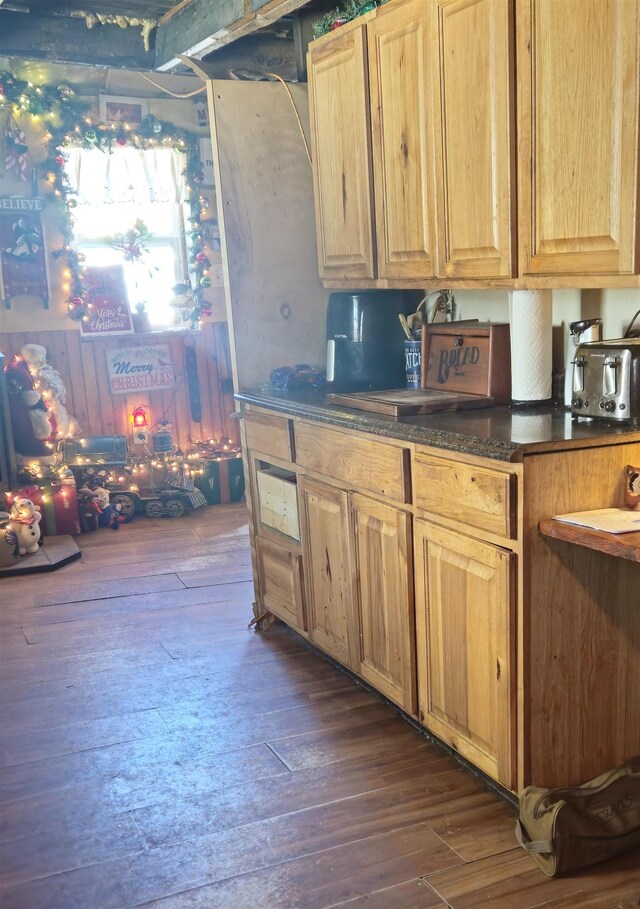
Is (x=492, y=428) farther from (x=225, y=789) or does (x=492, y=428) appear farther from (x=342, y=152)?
(x=342, y=152)

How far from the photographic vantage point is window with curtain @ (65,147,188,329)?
578 centimetres

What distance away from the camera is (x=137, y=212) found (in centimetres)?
595

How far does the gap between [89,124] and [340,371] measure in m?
3.11

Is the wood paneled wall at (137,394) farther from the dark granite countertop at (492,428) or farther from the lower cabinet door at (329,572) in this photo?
the dark granite countertop at (492,428)

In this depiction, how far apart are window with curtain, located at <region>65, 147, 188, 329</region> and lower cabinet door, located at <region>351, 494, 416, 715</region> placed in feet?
11.8

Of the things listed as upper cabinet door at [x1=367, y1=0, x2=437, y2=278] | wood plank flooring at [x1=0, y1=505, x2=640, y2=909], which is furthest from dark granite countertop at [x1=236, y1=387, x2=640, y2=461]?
wood plank flooring at [x1=0, y1=505, x2=640, y2=909]

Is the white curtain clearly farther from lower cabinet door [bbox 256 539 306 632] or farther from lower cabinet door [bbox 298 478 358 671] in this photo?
lower cabinet door [bbox 298 478 358 671]

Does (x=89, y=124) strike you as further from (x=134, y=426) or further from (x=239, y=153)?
(x=239, y=153)

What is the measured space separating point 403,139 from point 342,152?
1.30 ft

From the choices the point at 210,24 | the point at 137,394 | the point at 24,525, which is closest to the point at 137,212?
the point at 137,394

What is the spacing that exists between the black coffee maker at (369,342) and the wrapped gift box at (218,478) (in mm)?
2586

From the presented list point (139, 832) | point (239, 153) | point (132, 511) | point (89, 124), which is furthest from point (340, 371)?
point (89, 124)

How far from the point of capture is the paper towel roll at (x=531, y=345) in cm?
260

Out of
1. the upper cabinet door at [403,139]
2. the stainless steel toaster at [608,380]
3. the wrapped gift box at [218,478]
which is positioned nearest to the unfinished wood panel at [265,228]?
the upper cabinet door at [403,139]
